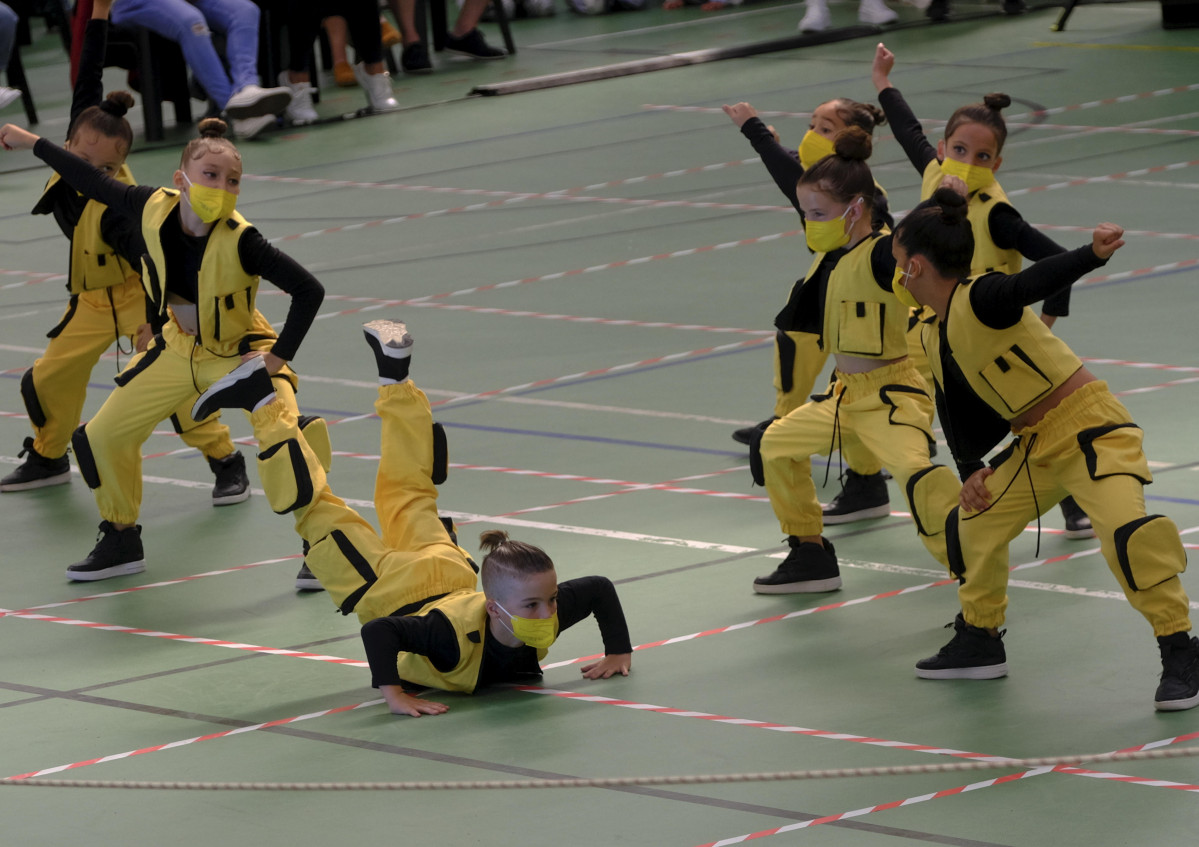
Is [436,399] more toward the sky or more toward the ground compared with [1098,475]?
more toward the ground

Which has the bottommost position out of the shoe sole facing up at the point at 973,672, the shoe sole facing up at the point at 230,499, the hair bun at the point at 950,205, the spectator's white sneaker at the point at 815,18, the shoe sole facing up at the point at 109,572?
the shoe sole facing up at the point at 230,499

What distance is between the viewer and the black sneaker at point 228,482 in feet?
29.7

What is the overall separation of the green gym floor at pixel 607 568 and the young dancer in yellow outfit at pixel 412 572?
0.17 meters

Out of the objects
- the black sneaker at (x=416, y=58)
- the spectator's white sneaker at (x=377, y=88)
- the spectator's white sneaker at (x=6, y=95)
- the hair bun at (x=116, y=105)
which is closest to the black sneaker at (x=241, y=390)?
the hair bun at (x=116, y=105)

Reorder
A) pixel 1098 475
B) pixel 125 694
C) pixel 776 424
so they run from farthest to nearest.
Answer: pixel 776 424 → pixel 125 694 → pixel 1098 475

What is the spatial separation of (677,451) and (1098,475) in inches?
147

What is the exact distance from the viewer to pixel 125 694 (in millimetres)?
6531

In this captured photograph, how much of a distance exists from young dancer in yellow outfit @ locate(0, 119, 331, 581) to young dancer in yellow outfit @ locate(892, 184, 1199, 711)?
2728 millimetres

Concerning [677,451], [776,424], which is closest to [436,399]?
[677,451]

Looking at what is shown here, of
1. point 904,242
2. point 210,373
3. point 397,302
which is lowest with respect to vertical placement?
point 397,302

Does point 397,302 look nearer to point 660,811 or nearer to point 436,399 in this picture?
point 436,399

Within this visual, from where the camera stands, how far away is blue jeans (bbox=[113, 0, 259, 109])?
18609mm

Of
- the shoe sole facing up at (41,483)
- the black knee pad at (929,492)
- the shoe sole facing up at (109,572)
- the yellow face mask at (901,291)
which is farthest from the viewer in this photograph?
the shoe sole facing up at (41,483)

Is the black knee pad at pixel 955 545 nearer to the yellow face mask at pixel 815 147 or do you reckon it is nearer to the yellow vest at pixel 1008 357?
the yellow vest at pixel 1008 357
